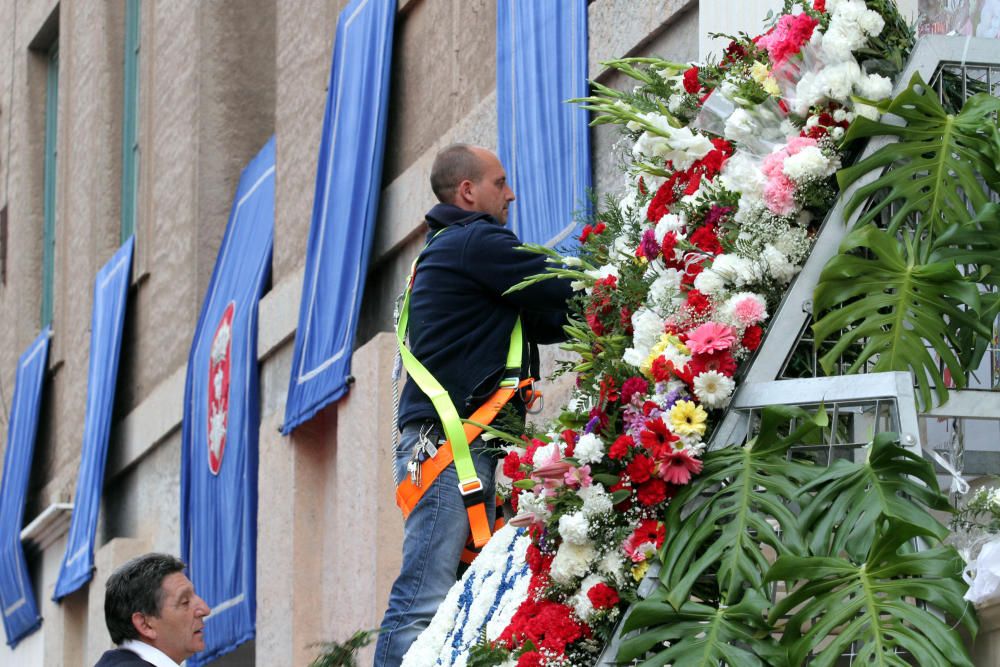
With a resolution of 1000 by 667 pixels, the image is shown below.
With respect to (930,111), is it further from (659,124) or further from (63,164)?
(63,164)

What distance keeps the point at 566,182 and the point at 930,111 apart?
353 cm

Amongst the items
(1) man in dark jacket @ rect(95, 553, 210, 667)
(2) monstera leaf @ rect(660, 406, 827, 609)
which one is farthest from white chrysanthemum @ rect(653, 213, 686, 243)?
(1) man in dark jacket @ rect(95, 553, 210, 667)

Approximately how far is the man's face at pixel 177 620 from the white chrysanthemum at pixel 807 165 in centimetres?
A: 263

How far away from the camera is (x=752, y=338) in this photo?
16.3 ft

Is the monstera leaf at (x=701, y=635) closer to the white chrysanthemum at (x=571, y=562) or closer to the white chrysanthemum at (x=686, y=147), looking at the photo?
the white chrysanthemum at (x=571, y=562)

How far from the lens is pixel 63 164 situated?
19.3 m

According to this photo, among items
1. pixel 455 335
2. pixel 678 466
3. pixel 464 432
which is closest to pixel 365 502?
pixel 455 335

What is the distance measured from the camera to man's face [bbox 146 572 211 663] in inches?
255

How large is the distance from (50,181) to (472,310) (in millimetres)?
14938

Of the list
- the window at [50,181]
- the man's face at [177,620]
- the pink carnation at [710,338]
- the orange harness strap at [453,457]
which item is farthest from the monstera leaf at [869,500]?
the window at [50,181]

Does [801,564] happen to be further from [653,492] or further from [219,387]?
[219,387]

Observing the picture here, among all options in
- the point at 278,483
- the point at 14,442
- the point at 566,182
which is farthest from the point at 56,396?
the point at 566,182

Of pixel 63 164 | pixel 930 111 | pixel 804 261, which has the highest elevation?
pixel 63 164

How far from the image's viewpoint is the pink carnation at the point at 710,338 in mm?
4934
